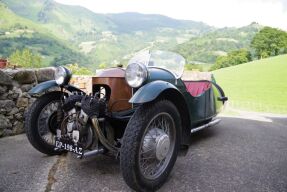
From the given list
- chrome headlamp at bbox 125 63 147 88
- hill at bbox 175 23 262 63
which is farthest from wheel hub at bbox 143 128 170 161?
hill at bbox 175 23 262 63

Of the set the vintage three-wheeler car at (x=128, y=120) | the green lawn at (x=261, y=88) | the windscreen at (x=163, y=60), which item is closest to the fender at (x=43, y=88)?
the vintage three-wheeler car at (x=128, y=120)

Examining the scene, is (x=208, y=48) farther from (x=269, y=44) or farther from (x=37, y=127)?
(x=37, y=127)

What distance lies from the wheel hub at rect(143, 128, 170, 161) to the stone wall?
2.90 meters

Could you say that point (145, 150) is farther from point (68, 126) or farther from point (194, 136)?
point (194, 136)

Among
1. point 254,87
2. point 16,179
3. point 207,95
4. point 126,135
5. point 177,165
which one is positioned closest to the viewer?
point 126,135

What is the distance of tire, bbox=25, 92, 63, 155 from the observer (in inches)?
138

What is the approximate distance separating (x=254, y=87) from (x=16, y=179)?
18479 mm

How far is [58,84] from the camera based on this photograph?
3574 mm

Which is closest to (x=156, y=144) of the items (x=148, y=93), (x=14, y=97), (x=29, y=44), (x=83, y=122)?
(x=148, y=93)

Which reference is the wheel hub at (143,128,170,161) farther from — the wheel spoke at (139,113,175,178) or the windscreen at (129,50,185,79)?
the windscreen at (129,50,185,79)

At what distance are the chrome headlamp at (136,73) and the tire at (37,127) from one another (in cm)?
144

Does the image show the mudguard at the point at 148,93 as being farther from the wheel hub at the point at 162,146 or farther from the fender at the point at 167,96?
the wheel hub at the point at 162,146

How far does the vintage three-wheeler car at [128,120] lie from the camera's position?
257 centimetres

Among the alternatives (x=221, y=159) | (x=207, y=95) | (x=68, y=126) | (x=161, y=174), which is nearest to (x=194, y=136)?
(x=207, y=95)
